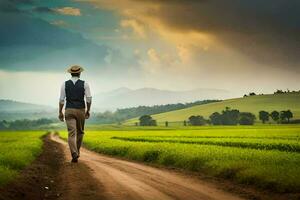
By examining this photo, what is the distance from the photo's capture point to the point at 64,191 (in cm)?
1229

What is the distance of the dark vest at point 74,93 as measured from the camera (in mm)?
19547

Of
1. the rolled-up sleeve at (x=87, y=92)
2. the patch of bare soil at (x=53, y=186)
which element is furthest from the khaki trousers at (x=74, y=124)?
the patch of bare soil at (x=53, y=186)

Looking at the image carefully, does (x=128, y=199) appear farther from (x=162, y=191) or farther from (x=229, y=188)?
(x=229, y=188)

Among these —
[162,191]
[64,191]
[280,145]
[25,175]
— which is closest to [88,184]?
[64,191]

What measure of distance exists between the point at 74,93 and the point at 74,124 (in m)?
1.35

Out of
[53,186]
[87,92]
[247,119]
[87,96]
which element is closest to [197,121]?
[247,119]

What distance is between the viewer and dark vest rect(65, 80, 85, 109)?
64.1ft

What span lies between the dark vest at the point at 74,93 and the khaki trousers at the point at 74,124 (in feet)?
0.79

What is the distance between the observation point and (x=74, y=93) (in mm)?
19578

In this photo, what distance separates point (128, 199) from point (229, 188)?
4276 mm

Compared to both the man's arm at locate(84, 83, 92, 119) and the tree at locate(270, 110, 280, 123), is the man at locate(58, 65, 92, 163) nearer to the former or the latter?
the man's arm at locate(84, 83, 92, 119)

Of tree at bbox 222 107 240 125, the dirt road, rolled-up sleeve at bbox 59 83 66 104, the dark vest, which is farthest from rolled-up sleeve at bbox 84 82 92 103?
tree at bbox 222 107 240 125

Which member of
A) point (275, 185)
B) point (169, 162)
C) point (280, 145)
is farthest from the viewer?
point (280, 145)

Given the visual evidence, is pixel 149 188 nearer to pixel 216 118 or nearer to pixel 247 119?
pixel 247 119
